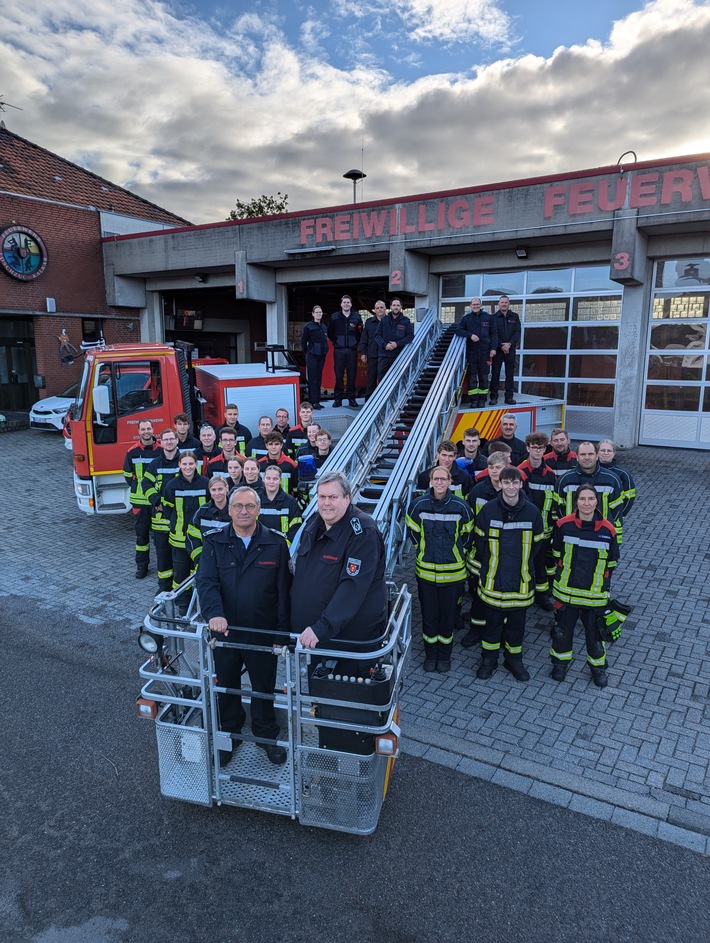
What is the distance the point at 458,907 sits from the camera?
3.18 m

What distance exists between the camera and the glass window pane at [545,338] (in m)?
15.1

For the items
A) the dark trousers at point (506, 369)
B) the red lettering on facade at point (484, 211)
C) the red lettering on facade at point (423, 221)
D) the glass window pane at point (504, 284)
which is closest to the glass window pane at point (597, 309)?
the glass window pane at point (504, 284)

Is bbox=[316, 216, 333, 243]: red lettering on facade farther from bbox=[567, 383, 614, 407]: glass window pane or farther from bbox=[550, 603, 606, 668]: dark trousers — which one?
bbox=[550, 603, 606, 668]: dark trousers

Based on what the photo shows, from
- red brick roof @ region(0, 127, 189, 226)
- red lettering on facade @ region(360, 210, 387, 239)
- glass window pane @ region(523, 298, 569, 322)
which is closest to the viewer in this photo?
glass window pane @ region(523, 298, 569, 322)

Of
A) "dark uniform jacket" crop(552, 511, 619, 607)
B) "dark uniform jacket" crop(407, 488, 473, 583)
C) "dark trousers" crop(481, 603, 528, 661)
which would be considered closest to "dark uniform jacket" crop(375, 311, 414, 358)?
"dark uniform jacket" crop(407, 488, 473, 583)

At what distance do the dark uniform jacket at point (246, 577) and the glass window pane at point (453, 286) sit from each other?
13.8m

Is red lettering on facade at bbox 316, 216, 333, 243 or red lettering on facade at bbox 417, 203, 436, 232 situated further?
red lettering on facade at bbox 316, 216, 333, 243

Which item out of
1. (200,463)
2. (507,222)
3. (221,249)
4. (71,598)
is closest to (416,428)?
(200,463)

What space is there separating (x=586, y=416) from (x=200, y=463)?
10250 mm

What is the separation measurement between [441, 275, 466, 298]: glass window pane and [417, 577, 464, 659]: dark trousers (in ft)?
40.3

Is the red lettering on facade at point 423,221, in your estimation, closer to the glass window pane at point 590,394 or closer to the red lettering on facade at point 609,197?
the red lettering on facade at point 609,197

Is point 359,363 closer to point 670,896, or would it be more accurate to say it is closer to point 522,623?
point 522,623

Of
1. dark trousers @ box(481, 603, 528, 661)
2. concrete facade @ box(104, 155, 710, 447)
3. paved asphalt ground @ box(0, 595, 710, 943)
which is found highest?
concrete facade @ box(104, 155, 710, 447)

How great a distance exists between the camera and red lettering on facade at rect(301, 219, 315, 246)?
54.6 ft
